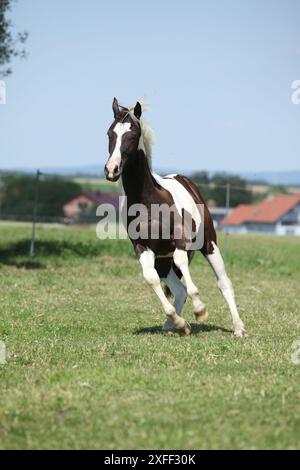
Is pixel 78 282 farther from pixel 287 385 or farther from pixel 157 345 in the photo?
pixel 287 385

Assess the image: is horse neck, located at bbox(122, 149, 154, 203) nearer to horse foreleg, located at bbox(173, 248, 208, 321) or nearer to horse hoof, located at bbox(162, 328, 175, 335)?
horse foreleg, located at bbox(173, 248, 208, 321)

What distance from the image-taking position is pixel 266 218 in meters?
159

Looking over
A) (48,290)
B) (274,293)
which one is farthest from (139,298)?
(274,293)

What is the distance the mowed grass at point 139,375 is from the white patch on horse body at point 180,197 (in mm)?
1840

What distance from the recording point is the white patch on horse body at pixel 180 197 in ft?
37.0

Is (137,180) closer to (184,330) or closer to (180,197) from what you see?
(180,197)

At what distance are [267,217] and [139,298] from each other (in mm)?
144325

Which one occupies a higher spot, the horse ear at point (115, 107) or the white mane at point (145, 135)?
the horse ear at point (115, 107)

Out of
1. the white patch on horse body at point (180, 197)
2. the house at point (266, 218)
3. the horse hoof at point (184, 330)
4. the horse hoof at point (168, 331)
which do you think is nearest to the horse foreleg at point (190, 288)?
the horse hoof at point (184, 330)

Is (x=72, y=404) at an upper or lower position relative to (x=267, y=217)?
upper

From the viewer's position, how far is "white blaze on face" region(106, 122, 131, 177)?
10055 millimetres

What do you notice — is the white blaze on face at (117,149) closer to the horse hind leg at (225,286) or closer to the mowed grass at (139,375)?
the mowed grass at (139,375)

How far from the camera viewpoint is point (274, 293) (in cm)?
1928
